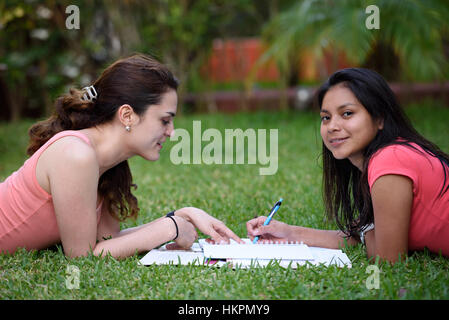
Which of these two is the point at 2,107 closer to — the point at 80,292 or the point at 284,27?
the point at 284,27

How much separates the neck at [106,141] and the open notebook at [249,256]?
519 mm

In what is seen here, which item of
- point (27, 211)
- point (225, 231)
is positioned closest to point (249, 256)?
point (225, 231)

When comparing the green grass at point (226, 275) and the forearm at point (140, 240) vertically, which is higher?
the forearm at point (140, 240)

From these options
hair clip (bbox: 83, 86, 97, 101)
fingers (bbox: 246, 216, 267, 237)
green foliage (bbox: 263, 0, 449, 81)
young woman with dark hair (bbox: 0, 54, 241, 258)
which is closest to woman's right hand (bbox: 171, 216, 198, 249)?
young woman with dark hair (bbox: 0, 54, 241, 258)

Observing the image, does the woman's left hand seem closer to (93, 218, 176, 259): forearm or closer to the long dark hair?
(93, 218, 176, 259): forearm

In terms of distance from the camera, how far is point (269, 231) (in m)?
2.60

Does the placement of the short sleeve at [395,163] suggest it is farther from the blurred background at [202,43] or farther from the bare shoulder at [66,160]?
the blurred background at [202,43]

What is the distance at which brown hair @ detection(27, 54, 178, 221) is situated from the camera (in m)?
2.46

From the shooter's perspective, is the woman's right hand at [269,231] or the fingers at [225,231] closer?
the fingers at [225,231]

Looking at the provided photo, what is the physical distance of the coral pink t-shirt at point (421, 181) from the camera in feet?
7.08

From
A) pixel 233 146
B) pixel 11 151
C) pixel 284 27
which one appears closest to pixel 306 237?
pixel 233 146

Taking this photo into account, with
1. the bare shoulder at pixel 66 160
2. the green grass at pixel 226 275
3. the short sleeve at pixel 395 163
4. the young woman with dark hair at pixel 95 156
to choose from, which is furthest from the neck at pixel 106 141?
the short sleeve at pixel 395 163

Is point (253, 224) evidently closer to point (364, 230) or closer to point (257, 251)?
point (257, 251)

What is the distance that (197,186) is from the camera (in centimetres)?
432
